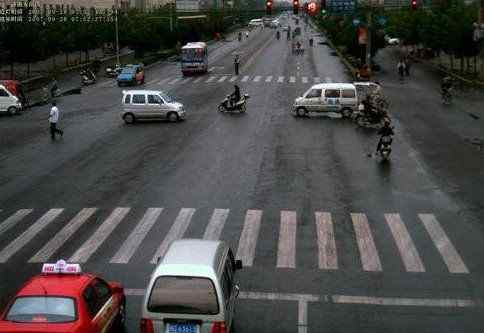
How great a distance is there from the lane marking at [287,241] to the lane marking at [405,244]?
7.63 feet

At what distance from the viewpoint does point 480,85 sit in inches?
2137

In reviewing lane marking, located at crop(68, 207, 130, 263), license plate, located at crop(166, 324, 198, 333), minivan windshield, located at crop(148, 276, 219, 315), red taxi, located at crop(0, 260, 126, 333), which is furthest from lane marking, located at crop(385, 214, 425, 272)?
red taxi, located at crop(0, 260, 126, 333)

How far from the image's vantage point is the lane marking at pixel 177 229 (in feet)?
57.9

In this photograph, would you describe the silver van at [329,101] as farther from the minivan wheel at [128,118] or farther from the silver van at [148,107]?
the minivan wheel at [128,118]

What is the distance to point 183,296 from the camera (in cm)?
1134

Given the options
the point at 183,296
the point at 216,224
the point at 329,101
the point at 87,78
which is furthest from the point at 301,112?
the point at 183,296

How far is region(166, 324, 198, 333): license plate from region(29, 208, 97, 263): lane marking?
21.6 feet

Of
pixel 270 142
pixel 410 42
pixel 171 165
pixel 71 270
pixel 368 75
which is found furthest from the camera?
Result: pixel 410 42

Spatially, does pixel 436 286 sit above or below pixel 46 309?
below

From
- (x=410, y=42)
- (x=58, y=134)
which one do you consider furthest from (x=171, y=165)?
(x=410, y=42)

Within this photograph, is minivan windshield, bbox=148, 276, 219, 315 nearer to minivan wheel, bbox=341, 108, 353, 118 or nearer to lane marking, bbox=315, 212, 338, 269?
lane marking, bbox=315, 212, 338, 269

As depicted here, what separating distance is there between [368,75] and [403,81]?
3.77m

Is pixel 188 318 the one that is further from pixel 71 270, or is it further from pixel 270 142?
pixel 270 142

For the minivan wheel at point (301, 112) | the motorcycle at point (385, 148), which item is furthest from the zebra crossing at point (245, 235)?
the minivan wheel at point (301, 112)
